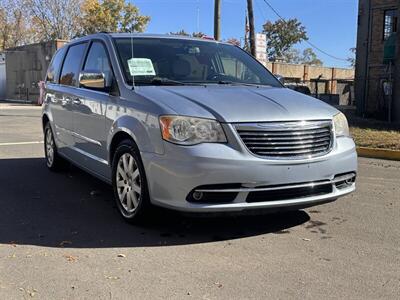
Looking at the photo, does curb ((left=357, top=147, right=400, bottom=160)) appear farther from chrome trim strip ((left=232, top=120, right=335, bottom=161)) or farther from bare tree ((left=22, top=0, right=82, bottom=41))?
bare tree ((left=22, top=0, right=82, bottom=41))

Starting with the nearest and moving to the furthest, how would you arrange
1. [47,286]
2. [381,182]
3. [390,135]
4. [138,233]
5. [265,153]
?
1. [47,286]
2. [265,153]
3. [138,233]
4. [381,182]
5. [390,135]

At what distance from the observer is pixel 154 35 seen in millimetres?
6176

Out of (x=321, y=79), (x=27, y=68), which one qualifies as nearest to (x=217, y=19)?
(x=27, y=68)

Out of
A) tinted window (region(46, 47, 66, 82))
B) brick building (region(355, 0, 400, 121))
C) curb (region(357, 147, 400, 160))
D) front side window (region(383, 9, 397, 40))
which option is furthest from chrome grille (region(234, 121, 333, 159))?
front side window (region(383, 9, 397, 40))

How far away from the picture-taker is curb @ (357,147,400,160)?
33.3 feet

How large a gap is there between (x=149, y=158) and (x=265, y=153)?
1003mm

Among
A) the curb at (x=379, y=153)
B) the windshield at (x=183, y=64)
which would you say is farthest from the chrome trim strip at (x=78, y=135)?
the curb at (x=379, y=153)

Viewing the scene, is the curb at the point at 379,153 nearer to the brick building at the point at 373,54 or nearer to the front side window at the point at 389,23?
the brick building at the point at 373,54

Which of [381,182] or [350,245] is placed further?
[381,182]

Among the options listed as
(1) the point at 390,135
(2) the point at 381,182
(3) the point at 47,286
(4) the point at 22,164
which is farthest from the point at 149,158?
(1) the point at 390,135

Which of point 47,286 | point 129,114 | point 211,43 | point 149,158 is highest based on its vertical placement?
point 211,43

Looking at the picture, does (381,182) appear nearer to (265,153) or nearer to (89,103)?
(265,153)

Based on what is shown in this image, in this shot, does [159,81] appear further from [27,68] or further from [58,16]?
[58,16]

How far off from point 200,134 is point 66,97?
9.74 feet
